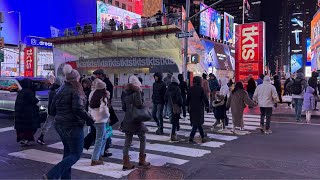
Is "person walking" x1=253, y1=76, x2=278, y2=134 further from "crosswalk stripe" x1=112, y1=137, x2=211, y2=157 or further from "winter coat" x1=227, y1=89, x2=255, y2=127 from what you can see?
"crosswalk stripe" x1=112, y1=137, x2=211, y2=157

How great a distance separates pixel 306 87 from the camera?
13977 millimetres

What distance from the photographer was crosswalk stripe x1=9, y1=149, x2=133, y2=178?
6801mm

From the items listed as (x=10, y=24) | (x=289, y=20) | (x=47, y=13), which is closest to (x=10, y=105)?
(x=10, y=24)

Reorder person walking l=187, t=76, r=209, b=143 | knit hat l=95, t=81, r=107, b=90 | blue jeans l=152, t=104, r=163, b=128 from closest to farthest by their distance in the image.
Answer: knit hat l=95, t=81, r=107, b=90, person walking l=187, t=76, r=209, b=143, blue jeans l=152, t=104, r=163, b=128

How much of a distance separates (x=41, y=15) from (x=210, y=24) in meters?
30.5

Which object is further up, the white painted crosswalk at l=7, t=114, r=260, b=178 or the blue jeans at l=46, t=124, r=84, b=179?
the blue jeans at l=46, t=124, r=84, b=179

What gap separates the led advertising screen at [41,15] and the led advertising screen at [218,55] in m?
28.9

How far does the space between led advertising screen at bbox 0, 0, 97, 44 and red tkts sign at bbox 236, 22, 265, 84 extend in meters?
43.3

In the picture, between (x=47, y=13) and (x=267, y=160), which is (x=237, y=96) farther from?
(x=47, y=13)

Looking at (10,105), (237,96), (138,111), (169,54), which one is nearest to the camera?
(138,111)

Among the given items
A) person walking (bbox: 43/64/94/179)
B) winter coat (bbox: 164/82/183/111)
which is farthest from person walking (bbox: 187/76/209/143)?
person walking (bbox: 43/64/94/179)

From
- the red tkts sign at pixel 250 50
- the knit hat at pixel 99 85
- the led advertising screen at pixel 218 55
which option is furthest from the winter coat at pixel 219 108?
the led advertising screen at pixel 218 55

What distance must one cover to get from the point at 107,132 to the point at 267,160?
3.46 metres

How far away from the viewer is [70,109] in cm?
532
